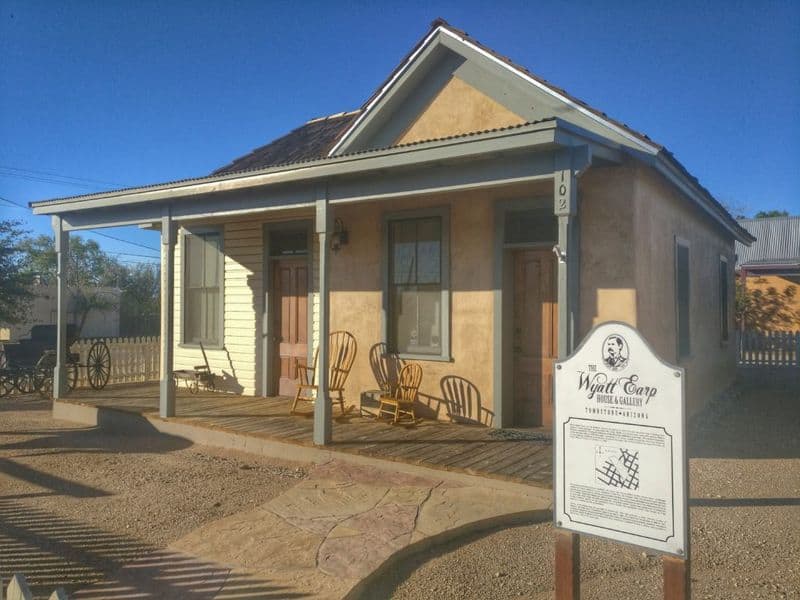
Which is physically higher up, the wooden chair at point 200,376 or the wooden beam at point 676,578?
the wooden chair at point 200,376

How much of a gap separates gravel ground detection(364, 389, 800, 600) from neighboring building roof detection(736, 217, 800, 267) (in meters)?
20.9

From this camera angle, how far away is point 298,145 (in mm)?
10594

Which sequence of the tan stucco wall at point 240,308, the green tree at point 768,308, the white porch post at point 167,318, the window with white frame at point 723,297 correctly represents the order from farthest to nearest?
1. the green tree at point 768,308
2. the window with white frame at point 723,297
3. the tan stucco wall at point 240,308
4. the white porch post at point 167,318

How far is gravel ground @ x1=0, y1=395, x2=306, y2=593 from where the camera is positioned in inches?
175

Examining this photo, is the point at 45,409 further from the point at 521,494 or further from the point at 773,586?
the point at 773,586

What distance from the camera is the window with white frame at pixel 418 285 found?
25.0ft

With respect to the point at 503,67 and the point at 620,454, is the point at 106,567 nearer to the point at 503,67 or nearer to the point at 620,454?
the point at 620,454

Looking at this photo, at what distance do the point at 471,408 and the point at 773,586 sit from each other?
3.88 m

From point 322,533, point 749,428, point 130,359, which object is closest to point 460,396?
point 322,533

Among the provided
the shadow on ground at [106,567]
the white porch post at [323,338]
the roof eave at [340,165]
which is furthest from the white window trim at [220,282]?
the shadow on ground at [106,567]

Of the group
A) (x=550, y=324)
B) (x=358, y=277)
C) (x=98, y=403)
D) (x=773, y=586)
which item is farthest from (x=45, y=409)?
(x=773, y=586)

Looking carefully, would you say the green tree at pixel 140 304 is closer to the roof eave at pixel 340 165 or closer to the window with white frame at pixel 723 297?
the roof eave at pixel 340 165

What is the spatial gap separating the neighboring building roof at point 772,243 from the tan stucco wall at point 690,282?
14644 mm

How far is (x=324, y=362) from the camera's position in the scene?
260 inches
